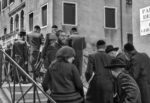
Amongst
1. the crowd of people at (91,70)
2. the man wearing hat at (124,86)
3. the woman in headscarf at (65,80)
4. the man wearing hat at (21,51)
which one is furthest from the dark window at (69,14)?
the man wearing hat at (124,86)

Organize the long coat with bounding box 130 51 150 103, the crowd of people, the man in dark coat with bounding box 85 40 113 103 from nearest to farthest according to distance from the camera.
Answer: the crowd of people < the long coat with bounding box 130 51 150 103 < the man in dark coat with bounding box 85 40 113 103

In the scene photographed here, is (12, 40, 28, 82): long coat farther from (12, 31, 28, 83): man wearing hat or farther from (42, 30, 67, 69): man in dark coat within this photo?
(42, 30, 67, 69): man in dark coat

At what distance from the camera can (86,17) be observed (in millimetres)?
22062

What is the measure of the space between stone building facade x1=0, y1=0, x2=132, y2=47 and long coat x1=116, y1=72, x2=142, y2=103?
655 inches

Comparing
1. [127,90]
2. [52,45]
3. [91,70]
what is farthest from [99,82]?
[127,90]

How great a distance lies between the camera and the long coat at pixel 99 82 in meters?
6.16

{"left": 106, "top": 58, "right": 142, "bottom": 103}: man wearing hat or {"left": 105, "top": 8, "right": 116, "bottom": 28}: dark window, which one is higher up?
{"left": 105, "top": 8, "right": 116, "bottom": 28}: dark window

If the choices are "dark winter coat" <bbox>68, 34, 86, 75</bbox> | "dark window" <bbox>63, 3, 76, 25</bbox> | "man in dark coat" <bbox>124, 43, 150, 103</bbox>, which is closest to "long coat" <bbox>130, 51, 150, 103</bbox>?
"man in dark coat" <bbox>124, 43, 150, 103</bbox>

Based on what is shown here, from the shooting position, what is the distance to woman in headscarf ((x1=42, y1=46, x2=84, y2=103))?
16.0 feet

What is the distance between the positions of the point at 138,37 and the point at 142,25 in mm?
437

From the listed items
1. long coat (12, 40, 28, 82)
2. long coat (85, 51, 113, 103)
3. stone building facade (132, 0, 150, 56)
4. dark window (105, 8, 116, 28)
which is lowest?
long coat (85, 51, 113, 103)

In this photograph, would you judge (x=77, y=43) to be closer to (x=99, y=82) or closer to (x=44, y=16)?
(x=99, y=82)

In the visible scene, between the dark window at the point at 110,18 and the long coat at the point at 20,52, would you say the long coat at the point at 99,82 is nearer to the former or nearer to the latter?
the long coat at the point at 20,52

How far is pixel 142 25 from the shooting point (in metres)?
9.38
